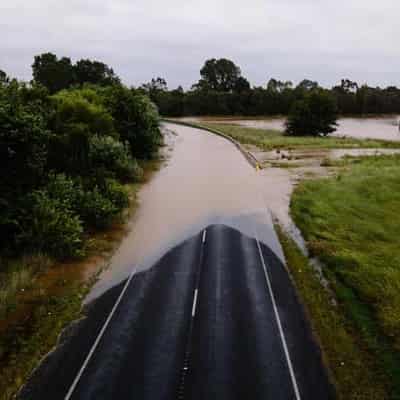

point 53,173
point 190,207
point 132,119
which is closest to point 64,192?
point 53,173

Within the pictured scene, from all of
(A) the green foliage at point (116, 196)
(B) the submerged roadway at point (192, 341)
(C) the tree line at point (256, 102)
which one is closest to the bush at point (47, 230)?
(B) the submerged roadway at point (192, 341)

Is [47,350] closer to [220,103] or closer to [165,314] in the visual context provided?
[165,314]

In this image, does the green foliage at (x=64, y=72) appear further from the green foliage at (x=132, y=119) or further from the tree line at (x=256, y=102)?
the green foliage at (x=132, y=119)

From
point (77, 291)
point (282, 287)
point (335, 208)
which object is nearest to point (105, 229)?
point (77, 291)

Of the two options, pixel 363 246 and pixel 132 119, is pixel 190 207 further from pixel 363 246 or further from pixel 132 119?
pixel 132 119

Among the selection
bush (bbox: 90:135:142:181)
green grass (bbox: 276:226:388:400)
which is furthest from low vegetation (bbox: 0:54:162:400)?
green grass (bbox: 276:226:388:400)

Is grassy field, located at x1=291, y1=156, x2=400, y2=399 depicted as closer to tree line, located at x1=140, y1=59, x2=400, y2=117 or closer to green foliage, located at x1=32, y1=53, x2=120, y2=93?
green foliage, located at x1=32, y1=53, x2=120, y2=93
